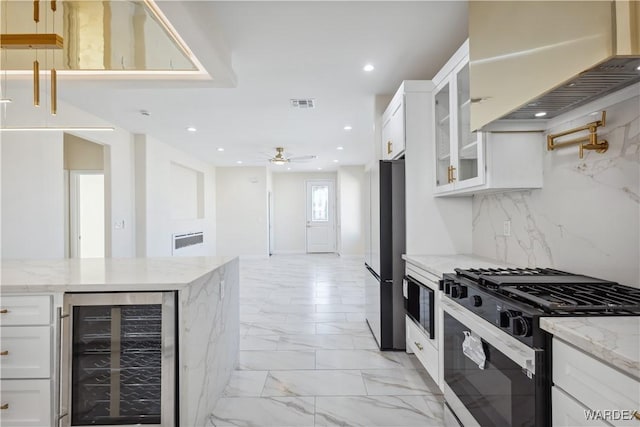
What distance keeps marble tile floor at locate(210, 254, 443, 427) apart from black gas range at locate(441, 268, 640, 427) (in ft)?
1.76

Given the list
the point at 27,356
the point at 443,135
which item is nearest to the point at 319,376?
the point at 27,356

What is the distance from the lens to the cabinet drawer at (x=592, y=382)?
2.76 ft

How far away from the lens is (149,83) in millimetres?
3203

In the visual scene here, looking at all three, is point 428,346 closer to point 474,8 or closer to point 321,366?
point 321,366

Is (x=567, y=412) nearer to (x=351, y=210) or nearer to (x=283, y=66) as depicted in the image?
(x=283, y=66)

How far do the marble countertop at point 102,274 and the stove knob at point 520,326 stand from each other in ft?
4.97

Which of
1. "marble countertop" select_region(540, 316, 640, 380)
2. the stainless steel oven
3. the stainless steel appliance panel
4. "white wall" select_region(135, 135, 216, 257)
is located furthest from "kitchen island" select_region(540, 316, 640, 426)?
"white wall" select_region(135, 135, 216, 257)

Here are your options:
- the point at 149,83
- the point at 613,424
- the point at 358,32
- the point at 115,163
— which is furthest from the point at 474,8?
the point at 115,163

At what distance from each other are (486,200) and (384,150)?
1315mm

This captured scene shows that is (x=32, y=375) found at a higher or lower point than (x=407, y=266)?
lower

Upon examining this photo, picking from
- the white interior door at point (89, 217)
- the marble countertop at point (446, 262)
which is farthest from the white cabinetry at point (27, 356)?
the white interior door at point (89, 217)

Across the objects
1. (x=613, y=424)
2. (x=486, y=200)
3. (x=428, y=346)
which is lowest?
(x=428, y=346)

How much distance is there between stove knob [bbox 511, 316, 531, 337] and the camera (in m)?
1.18

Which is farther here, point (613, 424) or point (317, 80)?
point (317, 80)
